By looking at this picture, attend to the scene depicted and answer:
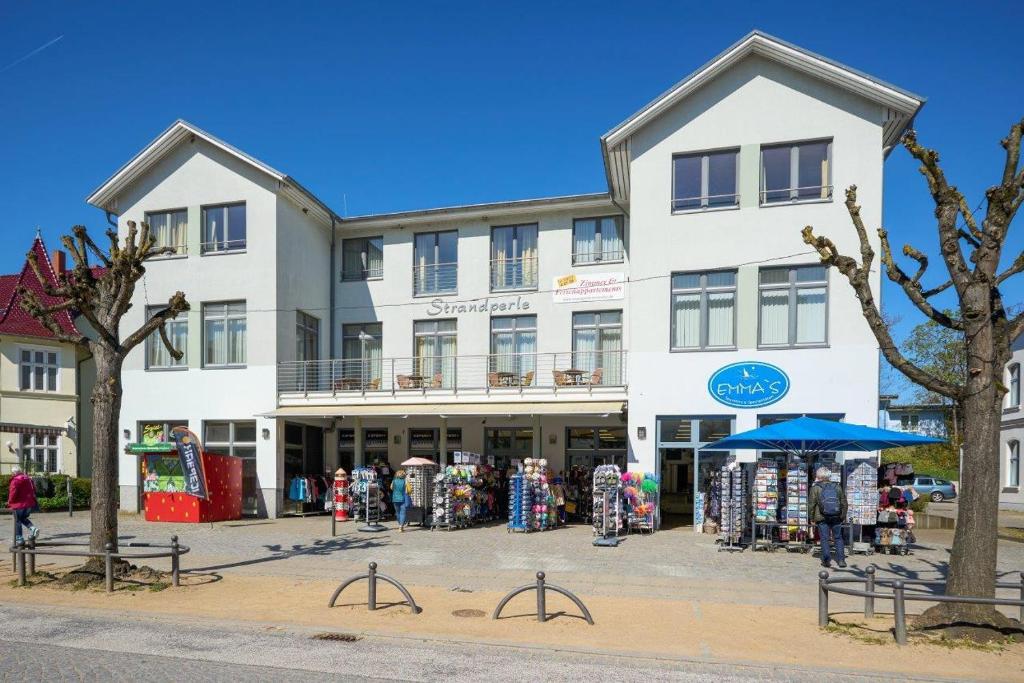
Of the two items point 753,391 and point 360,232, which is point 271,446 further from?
point 753,391

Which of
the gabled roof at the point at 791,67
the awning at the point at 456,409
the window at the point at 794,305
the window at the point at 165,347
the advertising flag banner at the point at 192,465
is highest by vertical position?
the gabled roof at the point at 791,67

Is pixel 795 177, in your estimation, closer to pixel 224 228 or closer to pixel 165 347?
pixel 224 228

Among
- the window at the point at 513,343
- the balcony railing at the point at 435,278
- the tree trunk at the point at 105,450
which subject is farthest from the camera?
the balcony railing at the point at 435,278

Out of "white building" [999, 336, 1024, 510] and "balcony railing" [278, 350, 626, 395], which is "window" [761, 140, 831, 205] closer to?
"balcony railing" [278, 350, 626, 395]

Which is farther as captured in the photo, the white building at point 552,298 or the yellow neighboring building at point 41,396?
the yellow neighboring building at point 41,396

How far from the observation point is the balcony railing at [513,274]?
72.8ft

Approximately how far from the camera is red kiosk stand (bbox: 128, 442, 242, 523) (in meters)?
19.5

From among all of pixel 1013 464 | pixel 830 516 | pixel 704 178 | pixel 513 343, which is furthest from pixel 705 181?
pixel 1013 464

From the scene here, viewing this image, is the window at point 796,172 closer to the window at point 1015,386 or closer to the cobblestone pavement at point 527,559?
the cobblestone pavement at point 527,559

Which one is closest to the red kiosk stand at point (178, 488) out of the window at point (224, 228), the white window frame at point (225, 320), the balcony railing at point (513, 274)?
the white window frame at point (225, 320)

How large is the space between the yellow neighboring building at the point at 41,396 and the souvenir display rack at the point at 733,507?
863 inches

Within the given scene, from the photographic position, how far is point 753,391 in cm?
1730

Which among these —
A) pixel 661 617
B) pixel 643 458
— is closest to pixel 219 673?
pixel 661 617

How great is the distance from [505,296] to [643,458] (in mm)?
6842
